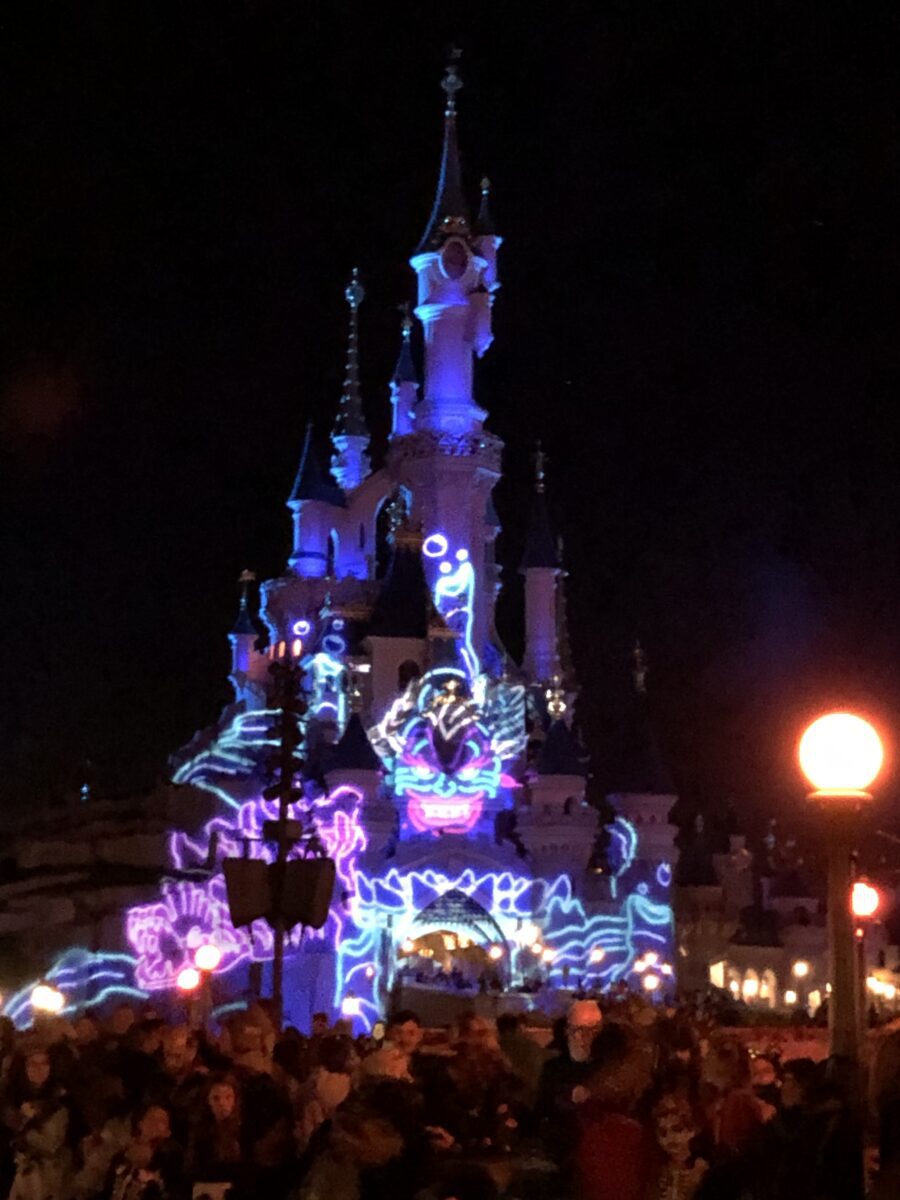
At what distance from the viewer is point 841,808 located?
619 cm

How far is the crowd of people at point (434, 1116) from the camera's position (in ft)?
19.3

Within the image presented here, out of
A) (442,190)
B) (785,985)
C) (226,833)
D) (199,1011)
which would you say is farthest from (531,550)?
(199,1011)

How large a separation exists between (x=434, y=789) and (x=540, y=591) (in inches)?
590

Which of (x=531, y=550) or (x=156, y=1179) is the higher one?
(x=531, y=550)

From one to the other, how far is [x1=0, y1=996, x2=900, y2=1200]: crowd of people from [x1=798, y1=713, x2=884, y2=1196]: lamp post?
0.75ft

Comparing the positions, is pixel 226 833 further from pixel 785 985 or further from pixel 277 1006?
pixel 277 1006

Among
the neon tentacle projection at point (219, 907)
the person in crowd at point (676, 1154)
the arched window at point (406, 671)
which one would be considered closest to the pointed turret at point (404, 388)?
the arched window at point (406, 671)

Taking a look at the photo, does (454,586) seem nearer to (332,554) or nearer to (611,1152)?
(332,554)

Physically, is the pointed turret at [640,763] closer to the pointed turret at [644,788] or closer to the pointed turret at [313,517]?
the pointed turret at [644,788]

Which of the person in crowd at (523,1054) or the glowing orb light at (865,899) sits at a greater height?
the glowing orb light at (865,899)

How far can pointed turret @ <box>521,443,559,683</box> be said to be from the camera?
5628 cm

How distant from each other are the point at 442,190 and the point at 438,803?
19.6m

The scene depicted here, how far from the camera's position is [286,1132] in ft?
24.3

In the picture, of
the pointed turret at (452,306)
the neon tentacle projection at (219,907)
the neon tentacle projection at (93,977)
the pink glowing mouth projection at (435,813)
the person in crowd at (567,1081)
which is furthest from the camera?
the pointed turret at (452,306)
